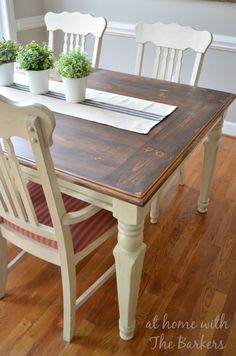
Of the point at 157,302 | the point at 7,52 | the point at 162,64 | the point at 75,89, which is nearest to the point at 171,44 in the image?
the point at 162,64

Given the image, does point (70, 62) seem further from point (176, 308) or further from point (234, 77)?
point (234, 77)

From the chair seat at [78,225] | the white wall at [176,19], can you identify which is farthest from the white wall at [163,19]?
the chair seat at [78,225]

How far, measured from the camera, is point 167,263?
1682 millimetres

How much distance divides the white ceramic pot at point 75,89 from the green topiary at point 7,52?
341 mm

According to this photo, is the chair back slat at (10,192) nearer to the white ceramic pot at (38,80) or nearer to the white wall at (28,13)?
the white ceramic pot at (38,80)

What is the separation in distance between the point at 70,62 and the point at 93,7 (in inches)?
75.2

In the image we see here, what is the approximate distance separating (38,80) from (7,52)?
0.21 meters

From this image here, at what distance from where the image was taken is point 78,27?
204 centimetres

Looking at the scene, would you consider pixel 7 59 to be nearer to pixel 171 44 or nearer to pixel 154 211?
pixel 171 44

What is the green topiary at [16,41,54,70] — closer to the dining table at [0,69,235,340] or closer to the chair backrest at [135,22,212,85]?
the dining table at [0,69,235,340]

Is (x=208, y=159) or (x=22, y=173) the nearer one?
(x=22, y=173)

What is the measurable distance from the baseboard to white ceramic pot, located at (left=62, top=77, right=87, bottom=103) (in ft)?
5.80

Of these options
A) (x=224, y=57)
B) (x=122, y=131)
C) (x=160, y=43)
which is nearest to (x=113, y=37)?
(x=224, y=57)

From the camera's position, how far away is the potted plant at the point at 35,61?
4.69ft
